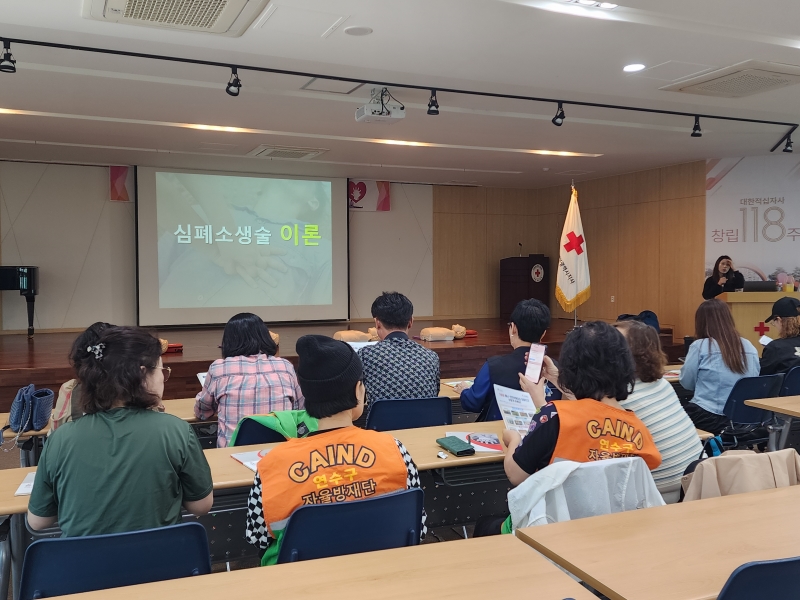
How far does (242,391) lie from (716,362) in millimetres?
2917

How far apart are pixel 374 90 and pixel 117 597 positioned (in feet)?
17.1

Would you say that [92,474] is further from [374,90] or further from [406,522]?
[374,90]

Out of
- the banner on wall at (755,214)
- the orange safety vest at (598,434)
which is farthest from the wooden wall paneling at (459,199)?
the orange safety vest at (598,434)

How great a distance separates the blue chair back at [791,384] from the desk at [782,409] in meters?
0.32

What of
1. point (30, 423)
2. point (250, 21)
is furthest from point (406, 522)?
point (250, 21)

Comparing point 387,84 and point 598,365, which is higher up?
point 387,84

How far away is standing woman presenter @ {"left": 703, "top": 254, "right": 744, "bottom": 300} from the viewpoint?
8.80 metres

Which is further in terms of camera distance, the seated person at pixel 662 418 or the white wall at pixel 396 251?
the white wall at pixel 396 251

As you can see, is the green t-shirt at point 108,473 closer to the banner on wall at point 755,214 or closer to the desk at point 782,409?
the desk at point 782,409

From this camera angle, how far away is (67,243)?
33.8ft

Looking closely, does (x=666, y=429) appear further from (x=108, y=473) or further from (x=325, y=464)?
(x=108, y=473)

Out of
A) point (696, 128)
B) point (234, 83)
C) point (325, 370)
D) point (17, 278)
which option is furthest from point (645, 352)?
point (17, 278)

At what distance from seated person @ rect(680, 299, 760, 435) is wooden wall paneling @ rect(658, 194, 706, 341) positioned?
5.94 meters

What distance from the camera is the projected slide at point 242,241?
10.6m
